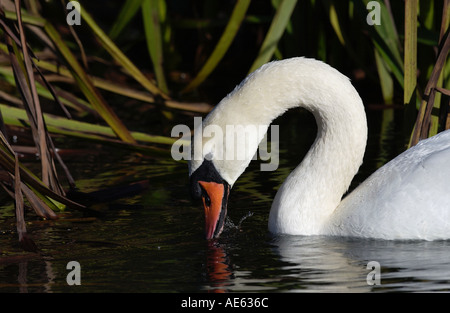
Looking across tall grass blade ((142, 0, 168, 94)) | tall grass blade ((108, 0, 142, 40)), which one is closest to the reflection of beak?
tall grass blade ((108, 0, 142, 40))

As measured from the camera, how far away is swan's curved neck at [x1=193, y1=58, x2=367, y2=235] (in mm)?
5754

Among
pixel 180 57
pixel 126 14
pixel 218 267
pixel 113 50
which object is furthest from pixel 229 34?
pixel 180 57

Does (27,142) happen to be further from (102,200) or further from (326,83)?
(326,83)

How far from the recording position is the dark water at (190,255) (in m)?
Result: 4.72

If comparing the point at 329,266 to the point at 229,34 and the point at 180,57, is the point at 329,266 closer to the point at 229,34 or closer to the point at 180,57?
the point at 229,34

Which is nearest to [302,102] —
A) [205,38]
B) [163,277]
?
[163,277]

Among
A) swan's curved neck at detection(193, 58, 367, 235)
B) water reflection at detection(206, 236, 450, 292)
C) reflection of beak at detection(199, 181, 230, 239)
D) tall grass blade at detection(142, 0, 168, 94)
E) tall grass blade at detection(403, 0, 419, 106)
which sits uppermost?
tall grass blade at detection(142, 0, 168, 94)

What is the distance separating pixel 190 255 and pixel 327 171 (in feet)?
3.80

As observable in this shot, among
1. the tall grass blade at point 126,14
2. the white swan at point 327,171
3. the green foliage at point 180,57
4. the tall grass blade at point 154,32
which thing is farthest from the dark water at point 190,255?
the tall grass blade at point 154,32

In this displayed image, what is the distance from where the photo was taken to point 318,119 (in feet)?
19.6

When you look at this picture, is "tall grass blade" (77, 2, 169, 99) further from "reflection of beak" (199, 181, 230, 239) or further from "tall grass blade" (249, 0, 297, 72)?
"reflection of beak" (199, 181, 230, 239)

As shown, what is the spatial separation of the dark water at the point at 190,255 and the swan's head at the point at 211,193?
10 centimetres

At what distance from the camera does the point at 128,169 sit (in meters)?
8.00

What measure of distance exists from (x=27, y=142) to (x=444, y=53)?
12.7 feet
